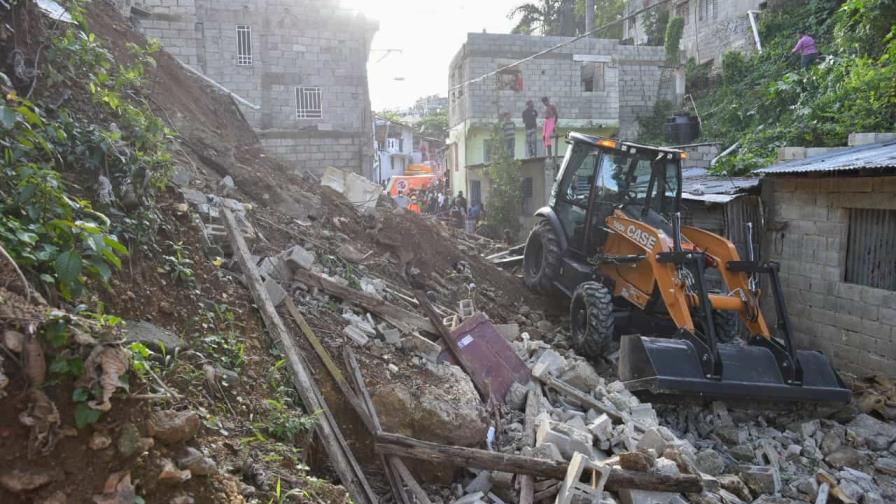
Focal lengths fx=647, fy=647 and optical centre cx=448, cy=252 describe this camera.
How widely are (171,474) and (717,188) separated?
8707mm

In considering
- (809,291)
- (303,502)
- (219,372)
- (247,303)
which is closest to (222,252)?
(247,303)

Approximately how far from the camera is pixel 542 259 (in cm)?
940

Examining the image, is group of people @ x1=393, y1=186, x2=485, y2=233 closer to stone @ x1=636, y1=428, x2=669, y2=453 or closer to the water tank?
the water tank

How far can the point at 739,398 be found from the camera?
20.0ft

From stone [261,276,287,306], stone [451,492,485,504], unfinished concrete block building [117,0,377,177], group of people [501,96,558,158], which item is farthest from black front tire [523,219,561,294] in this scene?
group of people [501,96,558,158]

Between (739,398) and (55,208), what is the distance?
5.75 meters

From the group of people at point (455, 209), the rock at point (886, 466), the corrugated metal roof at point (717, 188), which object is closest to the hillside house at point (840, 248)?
the corrugated metal roof at point (717, 188)

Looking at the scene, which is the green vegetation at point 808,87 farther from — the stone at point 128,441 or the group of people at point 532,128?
the stone at point 128,441

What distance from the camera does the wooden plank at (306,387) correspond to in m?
4.25

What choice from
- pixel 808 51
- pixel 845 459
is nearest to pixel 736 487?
pixel 845 459

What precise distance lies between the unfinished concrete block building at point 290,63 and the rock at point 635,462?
12.4 meters

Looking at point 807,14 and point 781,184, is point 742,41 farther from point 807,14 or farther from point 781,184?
point 781,184

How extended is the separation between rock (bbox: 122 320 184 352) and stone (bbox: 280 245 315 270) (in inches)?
82.9

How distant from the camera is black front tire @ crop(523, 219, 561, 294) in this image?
8945 mm
